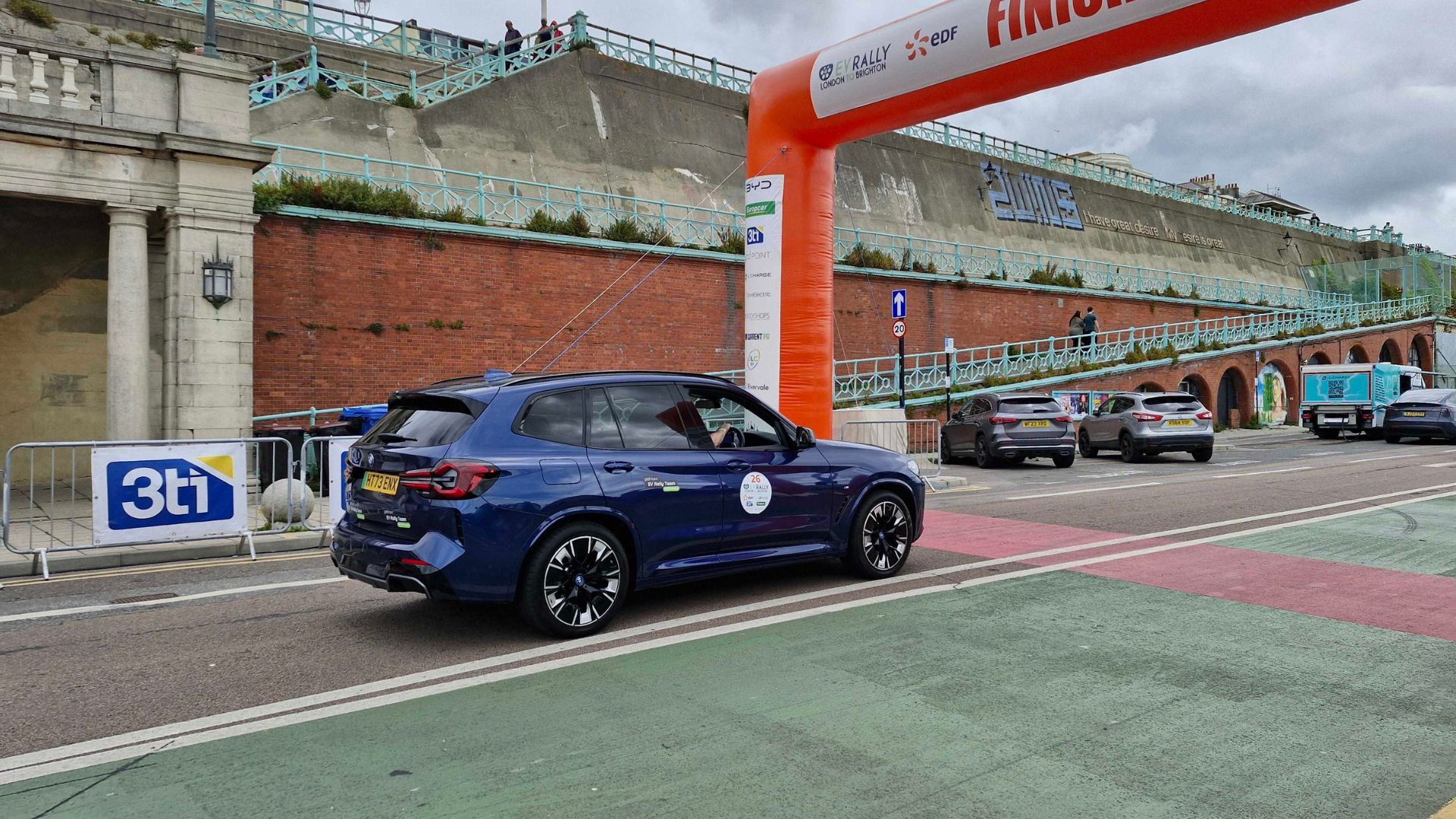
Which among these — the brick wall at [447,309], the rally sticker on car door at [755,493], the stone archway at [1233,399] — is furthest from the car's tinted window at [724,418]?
the stone archway at [1233,399]

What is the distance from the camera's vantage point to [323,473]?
1109cm

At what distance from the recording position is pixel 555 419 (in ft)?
20.0

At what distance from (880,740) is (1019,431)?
1629 centimetres

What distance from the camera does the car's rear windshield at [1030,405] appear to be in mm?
19641

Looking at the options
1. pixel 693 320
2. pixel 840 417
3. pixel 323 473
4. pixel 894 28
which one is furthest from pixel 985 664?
pixel 693 320

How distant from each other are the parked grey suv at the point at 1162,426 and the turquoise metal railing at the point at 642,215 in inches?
358

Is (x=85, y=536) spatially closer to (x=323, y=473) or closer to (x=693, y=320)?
(x=323, y=473)

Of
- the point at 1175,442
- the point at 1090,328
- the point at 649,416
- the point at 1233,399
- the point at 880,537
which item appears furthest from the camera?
the point at 1233,399

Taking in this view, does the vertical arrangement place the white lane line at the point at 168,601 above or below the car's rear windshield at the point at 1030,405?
below

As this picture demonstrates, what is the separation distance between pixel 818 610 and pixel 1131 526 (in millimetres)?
5708

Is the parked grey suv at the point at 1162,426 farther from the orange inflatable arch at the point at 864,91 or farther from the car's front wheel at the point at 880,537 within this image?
the car's front wheel at the point at 880,537

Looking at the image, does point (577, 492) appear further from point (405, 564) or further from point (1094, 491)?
point (1094, 491)

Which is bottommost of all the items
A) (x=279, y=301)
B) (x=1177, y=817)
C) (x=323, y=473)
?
(x=1177, y=817)

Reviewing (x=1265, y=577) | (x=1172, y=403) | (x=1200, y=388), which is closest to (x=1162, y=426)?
(x=1172, y=403)
